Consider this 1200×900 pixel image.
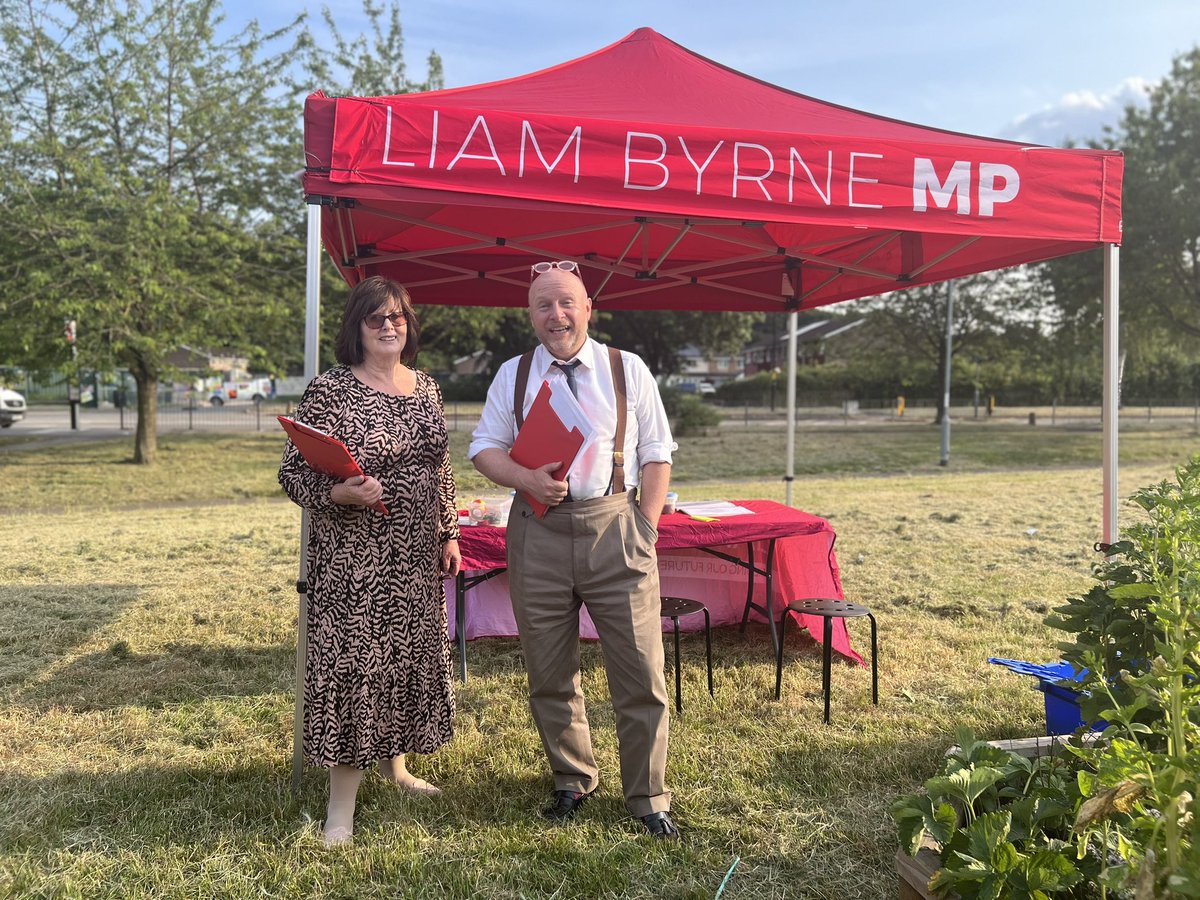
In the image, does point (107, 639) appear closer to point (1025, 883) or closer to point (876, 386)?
point (1025, 883)

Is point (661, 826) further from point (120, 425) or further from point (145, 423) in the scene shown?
point (120, 425)

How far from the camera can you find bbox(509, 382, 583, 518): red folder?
8.50ft

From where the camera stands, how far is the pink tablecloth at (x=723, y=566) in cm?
435

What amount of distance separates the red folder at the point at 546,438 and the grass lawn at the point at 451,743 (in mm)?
1279

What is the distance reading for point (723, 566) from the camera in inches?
200

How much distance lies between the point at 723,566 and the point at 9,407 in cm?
2603

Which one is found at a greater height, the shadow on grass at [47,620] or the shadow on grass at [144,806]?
the shadow on grass at [47,620]

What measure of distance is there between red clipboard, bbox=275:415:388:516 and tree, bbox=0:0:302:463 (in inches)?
420

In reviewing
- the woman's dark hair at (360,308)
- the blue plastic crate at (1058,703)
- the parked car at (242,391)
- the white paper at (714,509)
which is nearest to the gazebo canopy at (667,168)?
the woman's dark hair at (360,308)

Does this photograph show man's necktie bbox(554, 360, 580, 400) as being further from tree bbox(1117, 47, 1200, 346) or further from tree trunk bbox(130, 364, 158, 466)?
tree bbox(1117, 47, 1200, 346)

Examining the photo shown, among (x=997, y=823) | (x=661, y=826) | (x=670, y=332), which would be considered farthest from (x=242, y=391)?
(x=997, y=823)

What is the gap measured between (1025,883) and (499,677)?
2964 millimetres

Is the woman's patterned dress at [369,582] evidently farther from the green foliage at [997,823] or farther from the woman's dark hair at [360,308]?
the green foliage at [997,823]

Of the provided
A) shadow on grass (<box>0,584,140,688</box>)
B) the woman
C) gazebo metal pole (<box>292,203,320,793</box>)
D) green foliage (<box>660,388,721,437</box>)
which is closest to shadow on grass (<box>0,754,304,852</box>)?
gazebo metal pole (<box>292,203,320,793</box>)
